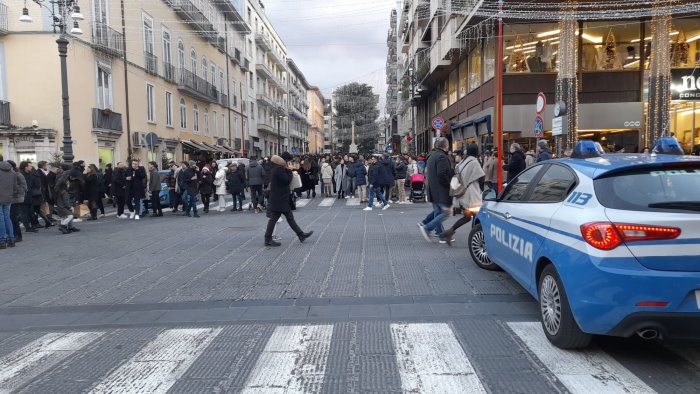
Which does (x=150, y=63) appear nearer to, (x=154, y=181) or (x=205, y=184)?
(x=205, y=184)

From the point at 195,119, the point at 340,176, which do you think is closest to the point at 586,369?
the point at 340,176

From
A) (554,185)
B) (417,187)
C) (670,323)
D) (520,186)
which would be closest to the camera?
(670,323)

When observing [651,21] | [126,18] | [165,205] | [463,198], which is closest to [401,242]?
[463,198]

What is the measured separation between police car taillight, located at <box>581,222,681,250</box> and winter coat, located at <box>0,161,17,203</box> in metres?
10.7

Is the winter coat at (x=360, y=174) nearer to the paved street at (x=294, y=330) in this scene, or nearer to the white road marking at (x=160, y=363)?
the paved street at (x=294, y=330)

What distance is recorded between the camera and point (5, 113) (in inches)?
763

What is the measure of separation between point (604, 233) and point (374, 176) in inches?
480

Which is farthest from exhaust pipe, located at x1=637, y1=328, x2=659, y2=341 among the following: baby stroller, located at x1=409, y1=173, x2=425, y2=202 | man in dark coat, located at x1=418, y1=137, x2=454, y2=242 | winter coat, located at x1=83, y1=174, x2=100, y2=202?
winter coat, located at x1=83, y1=174, x2=100, y2=202

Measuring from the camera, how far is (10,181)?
1028cm

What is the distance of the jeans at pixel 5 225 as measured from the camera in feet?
33.4

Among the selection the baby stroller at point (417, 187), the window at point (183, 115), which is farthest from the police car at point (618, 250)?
the window at point (183, 115)

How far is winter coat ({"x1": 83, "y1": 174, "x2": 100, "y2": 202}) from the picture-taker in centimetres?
1462

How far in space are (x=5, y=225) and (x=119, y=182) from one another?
17.4 ft

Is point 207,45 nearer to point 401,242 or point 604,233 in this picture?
point 401,242
